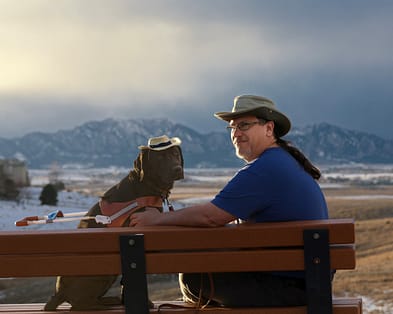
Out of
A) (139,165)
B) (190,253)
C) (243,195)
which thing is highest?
(139,165)

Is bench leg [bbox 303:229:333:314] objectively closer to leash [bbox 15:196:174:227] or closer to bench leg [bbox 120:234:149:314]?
bench leg [bbox 120:234:149:314]

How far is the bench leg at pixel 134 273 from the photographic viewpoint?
3473 millimetres

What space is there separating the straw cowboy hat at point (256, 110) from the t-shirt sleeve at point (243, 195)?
404mm

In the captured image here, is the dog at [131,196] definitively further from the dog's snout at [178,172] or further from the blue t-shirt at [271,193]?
the blue t-shirt at [271,193]

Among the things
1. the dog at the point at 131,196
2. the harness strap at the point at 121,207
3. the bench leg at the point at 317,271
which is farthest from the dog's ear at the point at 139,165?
the bench leg at the point at 317,271

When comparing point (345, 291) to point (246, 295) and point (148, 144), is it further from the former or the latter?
point (246, 295)

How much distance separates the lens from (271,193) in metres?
3.62

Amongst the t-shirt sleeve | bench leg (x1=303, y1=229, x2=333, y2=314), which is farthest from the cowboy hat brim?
bench leg (x1=303, y1=229, x2=333, y2=314)

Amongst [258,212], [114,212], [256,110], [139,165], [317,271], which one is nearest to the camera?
[317,271]

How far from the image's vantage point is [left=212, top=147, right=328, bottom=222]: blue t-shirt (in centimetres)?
359

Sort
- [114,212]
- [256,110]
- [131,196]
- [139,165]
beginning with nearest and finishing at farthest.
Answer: [256,110], [114,212], [131,196], [139,165]

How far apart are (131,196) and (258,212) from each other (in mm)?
1129

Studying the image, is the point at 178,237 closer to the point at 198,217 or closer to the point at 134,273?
the point at 198,217

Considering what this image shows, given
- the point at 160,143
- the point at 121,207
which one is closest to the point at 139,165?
the point at 160,143
